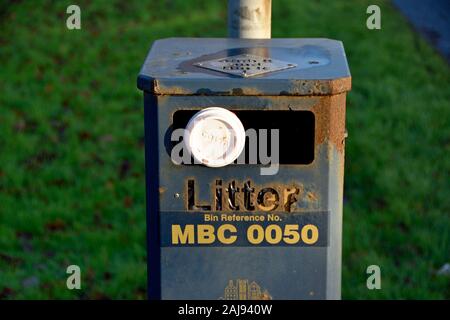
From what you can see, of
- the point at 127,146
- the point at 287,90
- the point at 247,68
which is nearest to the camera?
the point at 287,90

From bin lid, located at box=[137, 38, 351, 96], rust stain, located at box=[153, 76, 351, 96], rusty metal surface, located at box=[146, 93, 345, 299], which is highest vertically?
bin lid, located at box=[137, 38, 351, 96]

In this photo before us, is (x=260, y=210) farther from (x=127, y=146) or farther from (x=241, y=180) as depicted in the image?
(x=127, y=146)

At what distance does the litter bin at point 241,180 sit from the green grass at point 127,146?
5.05ft

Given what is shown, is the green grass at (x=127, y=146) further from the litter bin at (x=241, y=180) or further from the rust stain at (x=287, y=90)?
the rust stain at (x=287, y=90)

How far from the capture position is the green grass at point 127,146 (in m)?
4.32

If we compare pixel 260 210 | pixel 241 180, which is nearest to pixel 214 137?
pixel 241 180

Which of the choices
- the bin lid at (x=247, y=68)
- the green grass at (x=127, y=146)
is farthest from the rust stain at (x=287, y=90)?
the green grass at (x=127, y=146)

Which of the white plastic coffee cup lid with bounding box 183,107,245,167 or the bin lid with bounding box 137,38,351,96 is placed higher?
the bin lid with bounding box 137,38,351,96

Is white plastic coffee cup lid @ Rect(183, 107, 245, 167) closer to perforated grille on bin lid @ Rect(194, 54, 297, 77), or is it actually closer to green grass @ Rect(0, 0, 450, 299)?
perforated grille on bin lid @ Rect(194, 54, 297, 77)

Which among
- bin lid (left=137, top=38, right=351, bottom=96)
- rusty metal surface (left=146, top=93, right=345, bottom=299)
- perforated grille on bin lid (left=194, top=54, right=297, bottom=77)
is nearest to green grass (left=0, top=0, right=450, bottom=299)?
rusty metal surface (left=146, top=93, right=345, bottom=299)

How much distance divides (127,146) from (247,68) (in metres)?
3.26

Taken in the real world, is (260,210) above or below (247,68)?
below

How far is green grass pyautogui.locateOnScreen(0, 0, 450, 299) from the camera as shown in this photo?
14.2 ft

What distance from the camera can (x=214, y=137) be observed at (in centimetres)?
244
